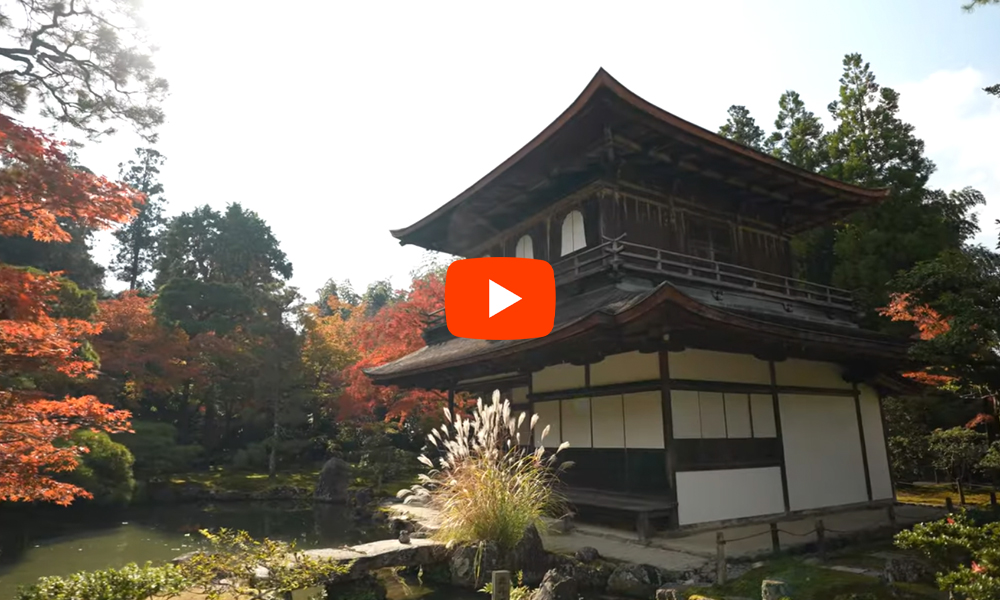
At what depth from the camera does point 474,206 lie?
12.9 m

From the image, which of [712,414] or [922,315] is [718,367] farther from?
[922,315]

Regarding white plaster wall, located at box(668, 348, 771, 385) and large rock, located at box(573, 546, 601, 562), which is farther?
white plaster wall, located at box(668, 348, 771, 385)

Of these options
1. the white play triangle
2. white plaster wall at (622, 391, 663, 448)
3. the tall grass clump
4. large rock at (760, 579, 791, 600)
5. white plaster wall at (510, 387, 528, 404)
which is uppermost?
the white play triangle

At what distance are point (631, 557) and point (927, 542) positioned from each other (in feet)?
9.89

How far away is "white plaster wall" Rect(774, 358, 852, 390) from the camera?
10.0 meters

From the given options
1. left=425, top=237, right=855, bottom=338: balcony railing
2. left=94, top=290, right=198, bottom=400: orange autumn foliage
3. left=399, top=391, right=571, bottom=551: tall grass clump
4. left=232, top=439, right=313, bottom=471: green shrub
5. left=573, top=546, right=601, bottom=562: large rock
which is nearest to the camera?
left=399, top=391, right=571, bottom=551: tall grass clump

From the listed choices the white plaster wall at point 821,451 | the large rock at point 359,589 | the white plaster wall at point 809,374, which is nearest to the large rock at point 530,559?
the large rock at point 359,589

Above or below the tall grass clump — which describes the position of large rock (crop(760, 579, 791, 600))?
below

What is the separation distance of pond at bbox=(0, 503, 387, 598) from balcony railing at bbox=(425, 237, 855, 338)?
669 centimetres

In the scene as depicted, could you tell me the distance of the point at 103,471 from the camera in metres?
14.5

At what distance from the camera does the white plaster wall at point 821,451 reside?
9.70m

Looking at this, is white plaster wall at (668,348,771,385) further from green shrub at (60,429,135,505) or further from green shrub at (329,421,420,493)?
green shrub at (60,429,135,505)

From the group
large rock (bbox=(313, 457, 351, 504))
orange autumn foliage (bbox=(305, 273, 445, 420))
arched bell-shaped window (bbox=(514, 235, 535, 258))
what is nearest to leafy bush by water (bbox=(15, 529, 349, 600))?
arched bell-shaped window (bbox=(514, 235, 535, 258))

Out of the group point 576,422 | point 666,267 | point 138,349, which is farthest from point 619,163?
point 138,349
